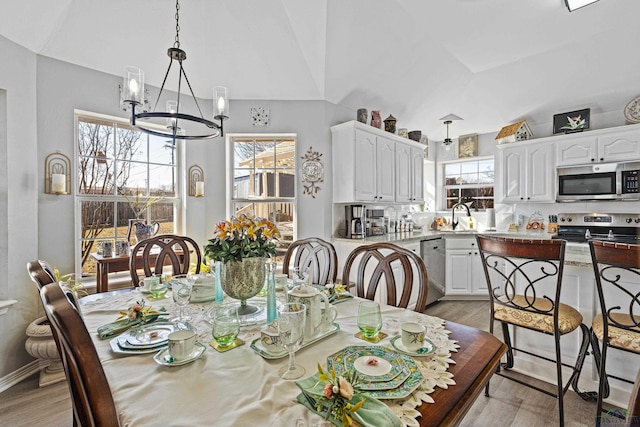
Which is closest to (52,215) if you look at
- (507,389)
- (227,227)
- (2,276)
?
(2,276)

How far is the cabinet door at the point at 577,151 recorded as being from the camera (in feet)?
12.4

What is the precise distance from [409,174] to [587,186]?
2.12 metres

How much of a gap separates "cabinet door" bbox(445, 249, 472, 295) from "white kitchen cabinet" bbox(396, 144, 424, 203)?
949mm

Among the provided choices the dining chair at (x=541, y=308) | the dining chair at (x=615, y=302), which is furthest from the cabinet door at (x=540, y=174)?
the dining chair at (x=615, y=302)

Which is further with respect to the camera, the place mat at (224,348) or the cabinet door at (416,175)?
the cabinet door at (416,175)

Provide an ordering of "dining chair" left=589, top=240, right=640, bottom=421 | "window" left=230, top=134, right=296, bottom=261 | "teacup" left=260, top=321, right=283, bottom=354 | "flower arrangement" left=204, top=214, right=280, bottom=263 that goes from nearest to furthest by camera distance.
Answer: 1. "teacup" left=260, top=321, right=283, bottom=354
2. "flower arrangement" left=204, top=214, right=280, bottom=263
3. "dining chair" left=589, top=240, right=640, bottom=421
4. "window" left=230, top=134, right=296, bottom=261

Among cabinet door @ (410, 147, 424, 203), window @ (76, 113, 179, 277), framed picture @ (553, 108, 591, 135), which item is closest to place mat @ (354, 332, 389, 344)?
window @ (76, 113, 179, 277)

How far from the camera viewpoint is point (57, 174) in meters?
2.57

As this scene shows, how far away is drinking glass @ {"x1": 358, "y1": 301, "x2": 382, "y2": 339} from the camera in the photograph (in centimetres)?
117

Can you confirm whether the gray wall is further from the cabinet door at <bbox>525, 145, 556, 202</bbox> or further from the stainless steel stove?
the stainless steel stove

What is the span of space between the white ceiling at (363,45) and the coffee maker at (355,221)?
1309 millimetres

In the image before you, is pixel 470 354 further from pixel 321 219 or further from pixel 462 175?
pixel 462 175

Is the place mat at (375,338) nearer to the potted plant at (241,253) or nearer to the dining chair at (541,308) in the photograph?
the potted plant at (241,253)

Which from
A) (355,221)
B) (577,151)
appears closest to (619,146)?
(577,151)
